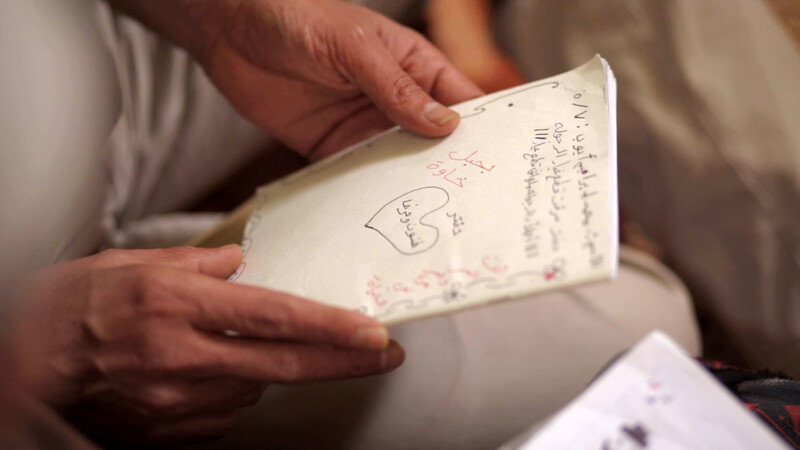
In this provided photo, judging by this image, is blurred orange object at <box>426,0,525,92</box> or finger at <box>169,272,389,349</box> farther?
blurred orange object at <box>426,0,525,92</box>

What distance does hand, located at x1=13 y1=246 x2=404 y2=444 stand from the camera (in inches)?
12.6

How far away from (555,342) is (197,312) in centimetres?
33

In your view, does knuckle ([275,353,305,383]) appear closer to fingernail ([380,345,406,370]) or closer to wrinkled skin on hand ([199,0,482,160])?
fingernail ([380,345,406,370])

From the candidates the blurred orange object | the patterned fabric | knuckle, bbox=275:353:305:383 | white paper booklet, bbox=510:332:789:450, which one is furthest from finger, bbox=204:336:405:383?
the blurred orange object

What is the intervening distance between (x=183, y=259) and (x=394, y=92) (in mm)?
238

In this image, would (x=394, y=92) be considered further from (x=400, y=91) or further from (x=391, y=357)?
(x=391, y=357)

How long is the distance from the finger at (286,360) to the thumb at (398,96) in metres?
0.20

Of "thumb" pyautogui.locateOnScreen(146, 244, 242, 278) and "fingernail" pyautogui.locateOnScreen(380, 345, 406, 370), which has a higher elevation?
"thumb" pyautogui.locateOnScreen(146, 244, 242, 278)

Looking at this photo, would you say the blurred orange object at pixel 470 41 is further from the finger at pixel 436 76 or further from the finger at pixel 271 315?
the finger at pixel 271 315

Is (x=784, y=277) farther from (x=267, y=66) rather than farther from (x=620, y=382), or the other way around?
(x=267, y=66)

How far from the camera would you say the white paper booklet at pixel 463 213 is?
1.01 feet

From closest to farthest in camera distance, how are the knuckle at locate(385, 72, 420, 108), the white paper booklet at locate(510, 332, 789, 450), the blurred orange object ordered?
the white paper booklet at locate(510, 332, 789, 450)
the knuckle at locate(385, 72, 420, 108)
the blurred orange object

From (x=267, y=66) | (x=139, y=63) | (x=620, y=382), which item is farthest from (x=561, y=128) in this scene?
(x=139, y=63)

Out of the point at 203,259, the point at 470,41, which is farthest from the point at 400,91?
the point at 470,41
